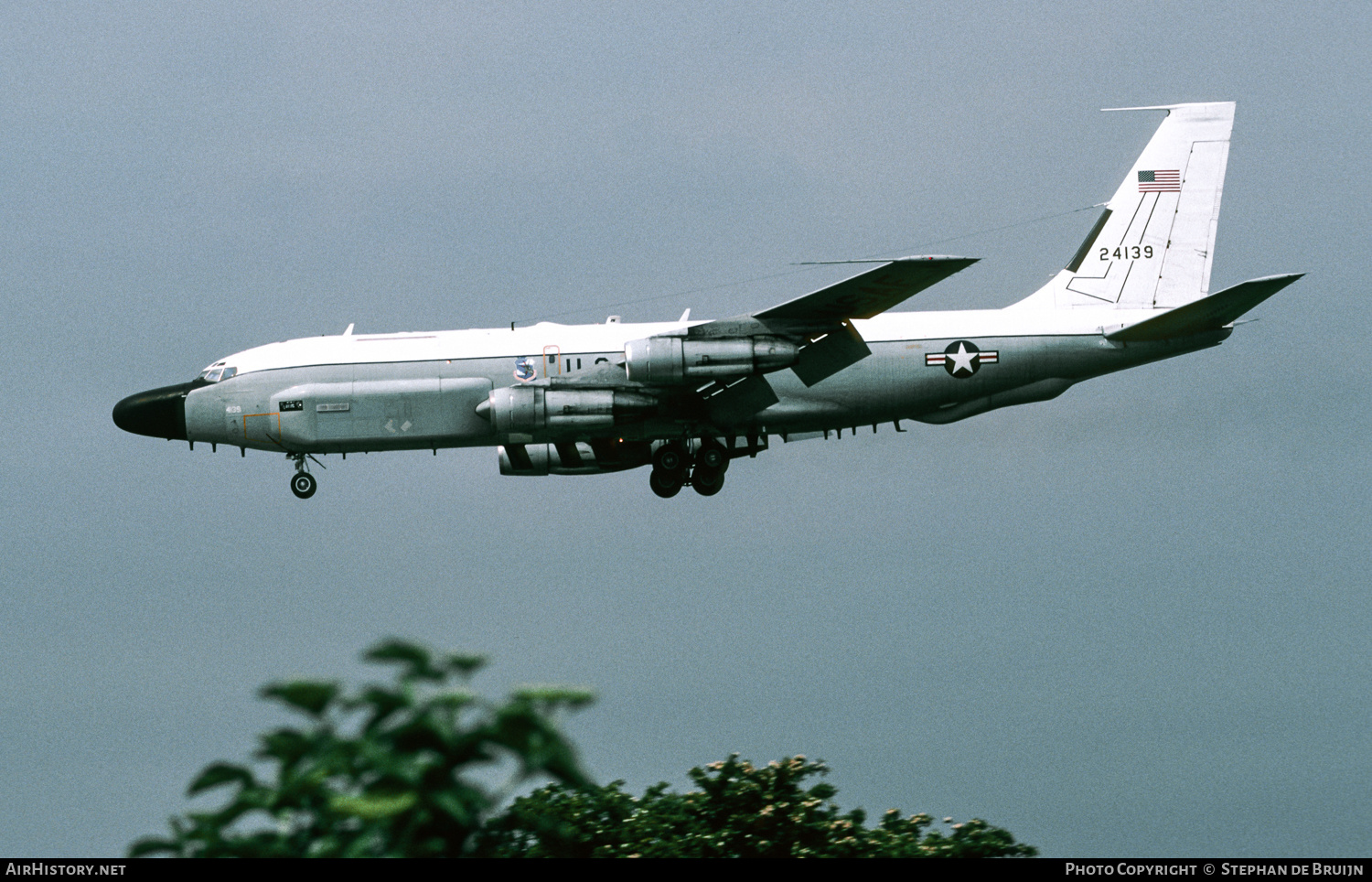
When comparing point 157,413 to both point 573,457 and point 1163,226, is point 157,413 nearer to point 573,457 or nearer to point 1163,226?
point 573,457

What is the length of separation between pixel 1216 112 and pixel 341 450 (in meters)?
29.9

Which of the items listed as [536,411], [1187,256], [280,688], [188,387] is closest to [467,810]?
[280,688]

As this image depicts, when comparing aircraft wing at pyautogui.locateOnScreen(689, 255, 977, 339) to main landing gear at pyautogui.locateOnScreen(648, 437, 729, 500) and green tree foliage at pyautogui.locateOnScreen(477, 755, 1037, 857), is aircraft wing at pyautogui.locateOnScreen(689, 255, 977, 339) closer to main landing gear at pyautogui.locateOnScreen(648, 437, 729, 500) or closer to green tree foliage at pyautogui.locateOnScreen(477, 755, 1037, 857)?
main landing gear at pyautogui.locateOnScreen(648, 437, 729, 500)

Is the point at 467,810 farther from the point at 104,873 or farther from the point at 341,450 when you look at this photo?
the point at 341,450

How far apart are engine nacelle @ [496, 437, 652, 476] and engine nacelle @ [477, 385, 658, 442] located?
3.76m

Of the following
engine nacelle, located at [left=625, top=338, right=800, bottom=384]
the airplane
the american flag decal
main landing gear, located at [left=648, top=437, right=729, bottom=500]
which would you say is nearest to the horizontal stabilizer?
the airplane

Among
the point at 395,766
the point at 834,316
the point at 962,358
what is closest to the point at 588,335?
the point at 834,316

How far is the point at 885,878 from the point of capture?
14.7 metres

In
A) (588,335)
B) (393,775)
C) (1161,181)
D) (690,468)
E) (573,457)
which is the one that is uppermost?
(1161,181)

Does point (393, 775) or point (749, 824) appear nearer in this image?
point (393, 775)

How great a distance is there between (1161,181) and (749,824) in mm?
26992

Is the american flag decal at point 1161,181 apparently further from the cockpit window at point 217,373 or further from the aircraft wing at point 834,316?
the cockpit window at point 217,373

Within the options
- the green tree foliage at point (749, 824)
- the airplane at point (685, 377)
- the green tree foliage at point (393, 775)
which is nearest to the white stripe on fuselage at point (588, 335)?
the airplane at point (685, 377)

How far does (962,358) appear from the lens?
44844 mm
